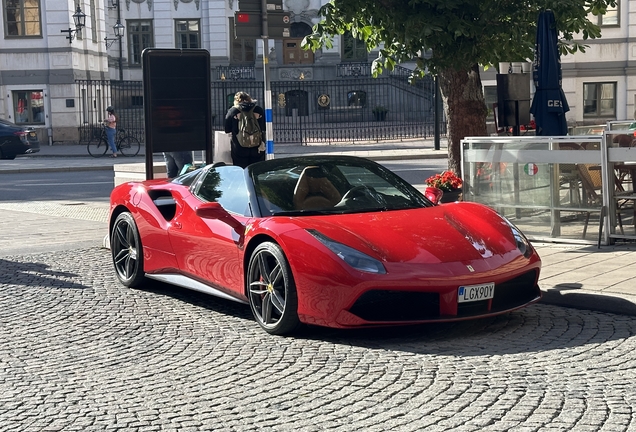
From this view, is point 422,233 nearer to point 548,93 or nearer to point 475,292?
point 475,292

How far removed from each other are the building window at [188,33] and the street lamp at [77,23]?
14.4 m

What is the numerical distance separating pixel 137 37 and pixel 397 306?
2052 inches

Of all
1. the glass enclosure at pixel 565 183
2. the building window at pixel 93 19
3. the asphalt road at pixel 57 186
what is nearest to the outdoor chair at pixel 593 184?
the glass enclosure at pixel 565 183

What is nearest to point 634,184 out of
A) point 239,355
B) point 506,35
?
point 506,35

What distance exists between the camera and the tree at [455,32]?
12.2m

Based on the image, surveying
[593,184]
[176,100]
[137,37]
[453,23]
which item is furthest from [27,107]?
[593,184]

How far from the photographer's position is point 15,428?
525 cm

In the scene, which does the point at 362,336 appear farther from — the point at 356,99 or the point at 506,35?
the point at 356,99

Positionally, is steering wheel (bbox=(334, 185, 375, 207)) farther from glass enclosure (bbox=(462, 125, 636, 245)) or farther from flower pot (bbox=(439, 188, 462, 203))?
flower pot (bbox=(439, 188, 462, 203))

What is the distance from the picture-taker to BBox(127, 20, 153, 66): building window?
56.7 meters

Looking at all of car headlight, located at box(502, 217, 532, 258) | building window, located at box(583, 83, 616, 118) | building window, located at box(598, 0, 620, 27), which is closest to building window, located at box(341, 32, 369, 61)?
building window, located at box(583, 83, 616, 118)

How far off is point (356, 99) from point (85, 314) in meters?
41.5

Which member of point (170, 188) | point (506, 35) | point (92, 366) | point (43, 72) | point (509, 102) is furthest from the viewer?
point (43, 72)

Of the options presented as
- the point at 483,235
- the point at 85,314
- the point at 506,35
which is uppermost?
the point at 506,35
